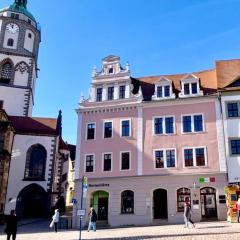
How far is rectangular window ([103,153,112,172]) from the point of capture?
31.5m

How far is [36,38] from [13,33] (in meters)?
3.86

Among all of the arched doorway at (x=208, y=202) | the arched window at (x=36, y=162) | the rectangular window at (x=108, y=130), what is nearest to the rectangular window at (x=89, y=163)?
the rectangular window at (x=108, y=130)

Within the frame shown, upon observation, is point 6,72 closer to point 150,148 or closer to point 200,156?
point 150,148

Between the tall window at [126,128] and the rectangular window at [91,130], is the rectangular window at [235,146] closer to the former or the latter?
the tall window at [126,128]

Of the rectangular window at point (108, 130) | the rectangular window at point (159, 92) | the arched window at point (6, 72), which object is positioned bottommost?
the rectangular window at point (108, 130)

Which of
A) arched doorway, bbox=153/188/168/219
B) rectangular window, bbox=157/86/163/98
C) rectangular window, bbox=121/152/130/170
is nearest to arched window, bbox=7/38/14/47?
rectangular window, bbox=157/86/163/98

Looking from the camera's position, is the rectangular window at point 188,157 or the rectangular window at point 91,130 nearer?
the rectangular window at point 188,157

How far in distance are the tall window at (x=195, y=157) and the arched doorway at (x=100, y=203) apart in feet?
26.0

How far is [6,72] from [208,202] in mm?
36505

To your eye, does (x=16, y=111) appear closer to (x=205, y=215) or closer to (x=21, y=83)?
(x=21, y=83)

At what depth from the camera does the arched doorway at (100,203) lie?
30758mm

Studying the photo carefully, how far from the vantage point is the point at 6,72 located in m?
51.5

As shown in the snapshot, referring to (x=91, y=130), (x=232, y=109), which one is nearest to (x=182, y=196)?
(x=232, y=109)

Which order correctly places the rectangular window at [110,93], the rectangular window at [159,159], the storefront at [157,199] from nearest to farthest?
the storefront at [157,199], the rectangular window at [159,159], the rectangular window at [110,93]
